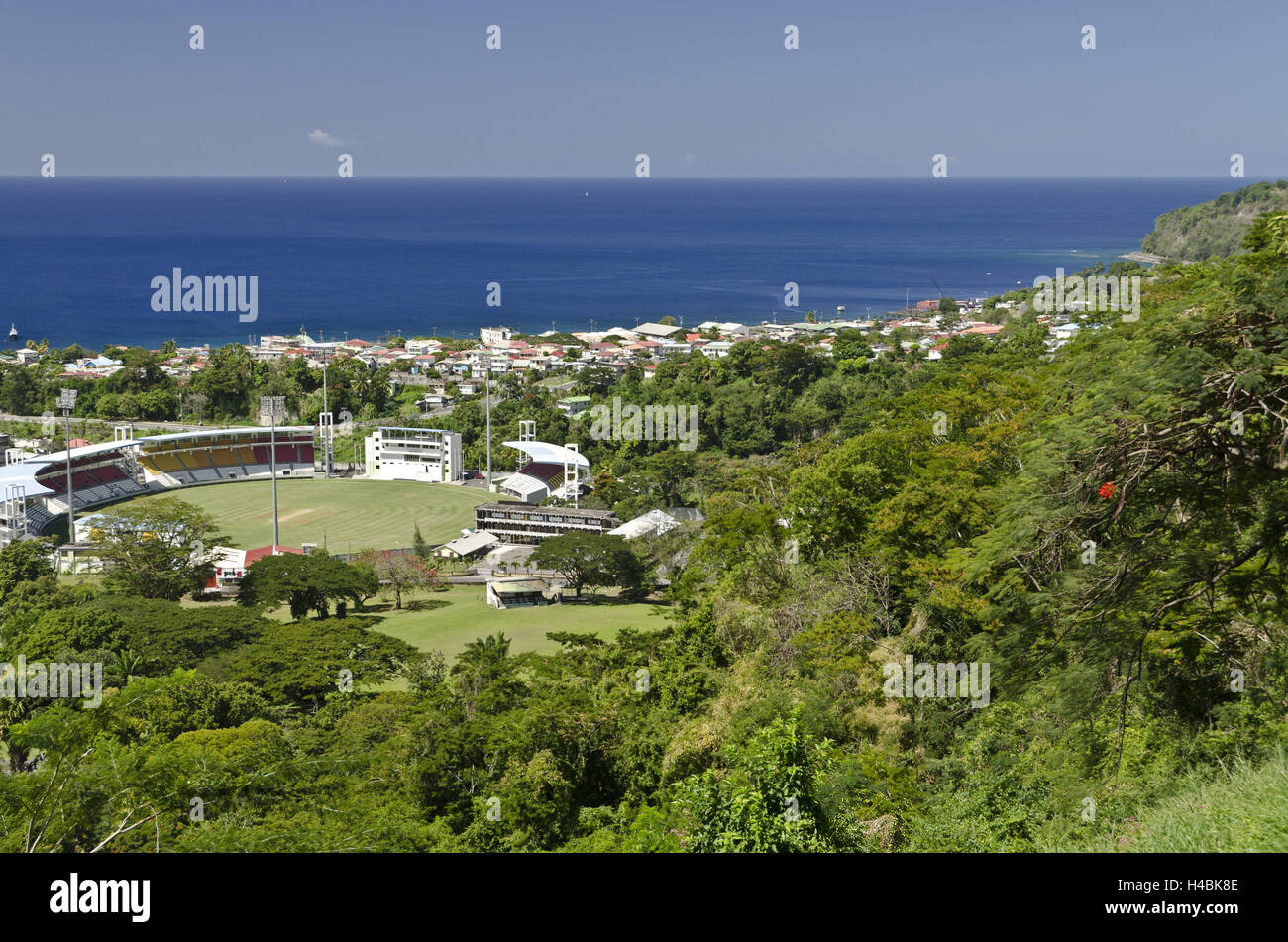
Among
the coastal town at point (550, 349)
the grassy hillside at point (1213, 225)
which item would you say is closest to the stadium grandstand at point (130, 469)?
the coastal town at point (550, 349)

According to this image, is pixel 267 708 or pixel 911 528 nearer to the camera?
pixel 911 528

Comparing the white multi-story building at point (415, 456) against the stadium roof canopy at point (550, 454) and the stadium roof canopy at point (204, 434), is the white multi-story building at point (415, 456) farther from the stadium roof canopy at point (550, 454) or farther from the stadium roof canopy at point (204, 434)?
the stadium roof canopy at point (204, 434)

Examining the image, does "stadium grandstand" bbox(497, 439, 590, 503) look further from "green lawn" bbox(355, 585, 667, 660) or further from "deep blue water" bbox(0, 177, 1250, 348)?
"deep blue water" bbox(0, 177, 1250, 348)

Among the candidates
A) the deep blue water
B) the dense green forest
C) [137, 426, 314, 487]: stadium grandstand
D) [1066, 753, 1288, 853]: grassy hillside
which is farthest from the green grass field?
the deep blue water

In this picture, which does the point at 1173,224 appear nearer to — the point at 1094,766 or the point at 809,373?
the point at 809,373

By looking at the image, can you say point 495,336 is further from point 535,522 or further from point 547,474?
point 535,522
